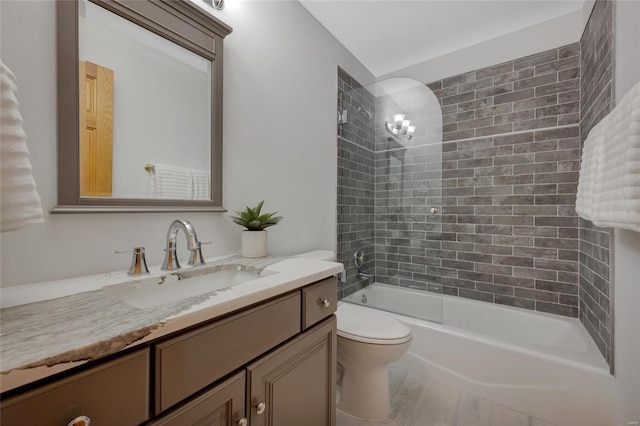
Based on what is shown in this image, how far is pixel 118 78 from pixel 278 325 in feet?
3.63

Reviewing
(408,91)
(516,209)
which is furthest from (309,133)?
(516,209)

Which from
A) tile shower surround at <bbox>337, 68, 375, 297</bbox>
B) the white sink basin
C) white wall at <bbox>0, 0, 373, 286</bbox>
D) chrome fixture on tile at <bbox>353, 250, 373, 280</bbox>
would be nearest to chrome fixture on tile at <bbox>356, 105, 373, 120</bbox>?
tile shower surround at <bbox>337, 68, 375, 297</bbox>

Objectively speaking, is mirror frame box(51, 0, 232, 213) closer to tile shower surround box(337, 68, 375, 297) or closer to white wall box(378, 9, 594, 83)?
tile shower surround box(337, 68, 375, 297)

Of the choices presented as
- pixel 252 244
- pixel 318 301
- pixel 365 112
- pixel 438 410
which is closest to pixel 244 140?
pixel 252 244

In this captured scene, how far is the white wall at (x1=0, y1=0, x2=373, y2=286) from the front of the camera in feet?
2.86

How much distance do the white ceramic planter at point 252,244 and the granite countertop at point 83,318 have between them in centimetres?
41

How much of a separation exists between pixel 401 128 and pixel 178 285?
2170 millimetres

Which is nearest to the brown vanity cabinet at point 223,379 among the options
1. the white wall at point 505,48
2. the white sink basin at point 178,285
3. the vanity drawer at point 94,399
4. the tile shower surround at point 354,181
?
the vanity drawer at point 94,399

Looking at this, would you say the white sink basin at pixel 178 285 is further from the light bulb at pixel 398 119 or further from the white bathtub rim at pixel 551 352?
the light bulb at pixel 398 119

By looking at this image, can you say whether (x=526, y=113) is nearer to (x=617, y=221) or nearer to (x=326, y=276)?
(x=617, y=221)

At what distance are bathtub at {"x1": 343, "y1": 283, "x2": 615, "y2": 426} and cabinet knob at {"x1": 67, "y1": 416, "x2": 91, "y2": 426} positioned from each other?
6.29ft

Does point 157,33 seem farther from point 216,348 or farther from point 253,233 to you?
point 216,348

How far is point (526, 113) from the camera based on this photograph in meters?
2.32

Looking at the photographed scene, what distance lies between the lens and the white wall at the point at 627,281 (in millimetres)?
1280
